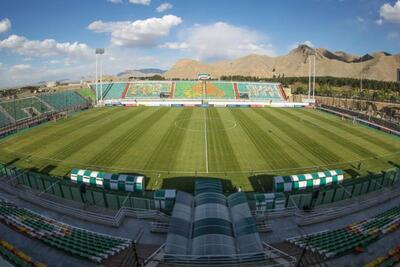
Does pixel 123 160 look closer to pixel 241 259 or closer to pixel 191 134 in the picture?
pixel 191 134

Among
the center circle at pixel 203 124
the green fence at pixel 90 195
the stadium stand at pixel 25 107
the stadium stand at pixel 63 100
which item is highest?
the stadium stand at pixel 63 100

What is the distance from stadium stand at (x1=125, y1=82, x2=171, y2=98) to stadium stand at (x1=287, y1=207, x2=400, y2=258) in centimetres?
8156

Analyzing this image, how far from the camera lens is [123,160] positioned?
3216 cm

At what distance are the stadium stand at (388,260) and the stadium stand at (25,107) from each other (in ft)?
213

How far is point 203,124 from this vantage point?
52.8 metres

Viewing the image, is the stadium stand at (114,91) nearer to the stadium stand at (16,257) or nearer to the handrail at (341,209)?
the stadium stand at (16,257)

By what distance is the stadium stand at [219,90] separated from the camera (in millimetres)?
93938

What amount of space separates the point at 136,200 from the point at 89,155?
57.5 feet

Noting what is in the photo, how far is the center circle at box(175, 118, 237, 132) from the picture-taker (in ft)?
159

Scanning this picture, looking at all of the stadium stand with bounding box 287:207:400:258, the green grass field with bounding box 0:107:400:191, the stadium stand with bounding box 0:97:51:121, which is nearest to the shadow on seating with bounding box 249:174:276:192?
the green grass field with bounding box 0:107:400:191

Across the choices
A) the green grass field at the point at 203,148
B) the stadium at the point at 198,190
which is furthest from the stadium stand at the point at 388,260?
the green grass field at the point at 203,148

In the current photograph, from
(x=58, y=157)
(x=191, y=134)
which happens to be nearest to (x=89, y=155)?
(x=58, y=157)

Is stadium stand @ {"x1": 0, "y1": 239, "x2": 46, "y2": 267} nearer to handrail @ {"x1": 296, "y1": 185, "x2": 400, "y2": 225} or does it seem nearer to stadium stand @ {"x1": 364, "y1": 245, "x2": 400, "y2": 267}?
stadium stand @ {"x1": 364, "y1": 245, "x2": 400, "y2": 267}

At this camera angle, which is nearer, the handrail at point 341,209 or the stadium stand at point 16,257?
the stadium stand at point 16,257
